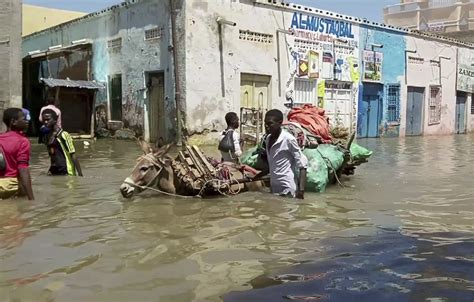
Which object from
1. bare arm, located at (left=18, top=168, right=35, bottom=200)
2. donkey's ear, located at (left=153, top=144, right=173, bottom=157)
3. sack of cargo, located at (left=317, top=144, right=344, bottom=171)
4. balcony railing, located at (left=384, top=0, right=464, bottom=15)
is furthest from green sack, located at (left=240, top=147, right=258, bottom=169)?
balcony railing, located at (left=384, top=0, right=464, bottom=15)

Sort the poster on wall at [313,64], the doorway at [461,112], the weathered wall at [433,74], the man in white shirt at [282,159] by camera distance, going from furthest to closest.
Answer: the doorway at [461,112], the weathered wall at [433,74], the poster on wall at [313,64], the man in white shirt at [282,159]

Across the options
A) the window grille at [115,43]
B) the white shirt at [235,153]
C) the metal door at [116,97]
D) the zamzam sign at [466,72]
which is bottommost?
the white shirt at [235,153]

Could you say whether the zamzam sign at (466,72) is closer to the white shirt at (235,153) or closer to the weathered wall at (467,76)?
the weathered wall at (467,76)

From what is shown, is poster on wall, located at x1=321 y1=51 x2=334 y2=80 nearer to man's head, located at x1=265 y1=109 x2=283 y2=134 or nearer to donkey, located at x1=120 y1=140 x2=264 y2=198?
donkey, located at x1=120 y1=140 x2=264 y2=198

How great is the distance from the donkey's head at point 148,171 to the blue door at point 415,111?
2063 cm

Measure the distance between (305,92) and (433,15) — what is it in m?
30.8

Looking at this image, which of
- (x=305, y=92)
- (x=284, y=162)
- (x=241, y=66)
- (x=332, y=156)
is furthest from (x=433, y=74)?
(x=284, y=162)

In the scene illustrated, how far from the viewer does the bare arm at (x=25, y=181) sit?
6.54 m

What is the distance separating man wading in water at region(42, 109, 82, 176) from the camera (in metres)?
8.25

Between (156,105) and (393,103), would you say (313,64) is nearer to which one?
(156,105)

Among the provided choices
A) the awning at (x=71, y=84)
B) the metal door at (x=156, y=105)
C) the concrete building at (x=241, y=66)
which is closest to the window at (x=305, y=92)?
the concrete building at (x=241, y=66)

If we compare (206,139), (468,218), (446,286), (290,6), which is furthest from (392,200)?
(290,6)

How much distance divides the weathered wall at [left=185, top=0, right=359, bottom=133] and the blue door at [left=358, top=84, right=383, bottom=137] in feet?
13.0

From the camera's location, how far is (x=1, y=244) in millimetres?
5020
